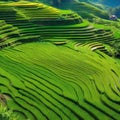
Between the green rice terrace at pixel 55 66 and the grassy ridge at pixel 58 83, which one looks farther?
the green rice terrace at pixel 55 66

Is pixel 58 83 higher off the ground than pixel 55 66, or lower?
lower

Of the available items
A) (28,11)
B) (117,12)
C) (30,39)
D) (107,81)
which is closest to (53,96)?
(107,81)

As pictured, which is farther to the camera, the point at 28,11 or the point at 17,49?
the point at 28,11

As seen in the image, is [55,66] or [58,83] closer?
[58,83]

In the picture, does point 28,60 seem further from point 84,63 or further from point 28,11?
point 28,11

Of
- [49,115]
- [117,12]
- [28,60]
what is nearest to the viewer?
[49,115]

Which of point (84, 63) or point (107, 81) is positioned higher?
point (84, 63)

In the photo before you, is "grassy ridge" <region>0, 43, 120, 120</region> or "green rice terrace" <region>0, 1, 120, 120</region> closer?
"grassy ridge" <region>0, 43, 120, 120</region>

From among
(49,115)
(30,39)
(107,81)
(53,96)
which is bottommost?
(49,115)
